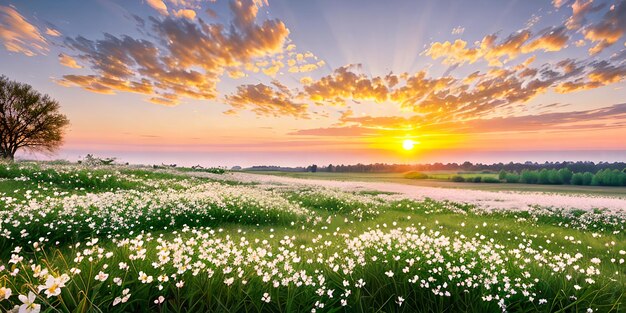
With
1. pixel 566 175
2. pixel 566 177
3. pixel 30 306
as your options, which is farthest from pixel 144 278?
pixel 566 175

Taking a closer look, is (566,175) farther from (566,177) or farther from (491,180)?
(491,180)

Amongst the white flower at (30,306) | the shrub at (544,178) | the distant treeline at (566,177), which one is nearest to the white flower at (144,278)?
the white flower at (30,306)

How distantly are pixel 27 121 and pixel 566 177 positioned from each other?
87.7 meters

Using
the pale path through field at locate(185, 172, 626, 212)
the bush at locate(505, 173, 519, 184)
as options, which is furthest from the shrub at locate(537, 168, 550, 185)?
the pale path through field at locate(185, 172, 626, 212)

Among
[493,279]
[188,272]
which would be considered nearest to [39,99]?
[188,272]

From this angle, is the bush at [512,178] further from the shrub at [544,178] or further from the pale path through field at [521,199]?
the pale path through field at [521,199]

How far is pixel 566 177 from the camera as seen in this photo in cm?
5369

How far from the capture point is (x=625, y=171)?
48125 mm

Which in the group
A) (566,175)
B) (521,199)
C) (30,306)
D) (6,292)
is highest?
(566,175)

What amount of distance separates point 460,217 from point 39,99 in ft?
191

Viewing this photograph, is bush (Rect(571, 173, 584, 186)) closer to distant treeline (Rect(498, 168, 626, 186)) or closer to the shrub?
distant treeline (Rect(498, 168, 626, 186))

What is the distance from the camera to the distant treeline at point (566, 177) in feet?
162

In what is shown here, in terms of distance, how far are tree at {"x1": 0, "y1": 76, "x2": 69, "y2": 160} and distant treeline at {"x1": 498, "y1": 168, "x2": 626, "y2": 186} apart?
7722 cm

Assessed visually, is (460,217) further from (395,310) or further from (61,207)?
(61,207)
